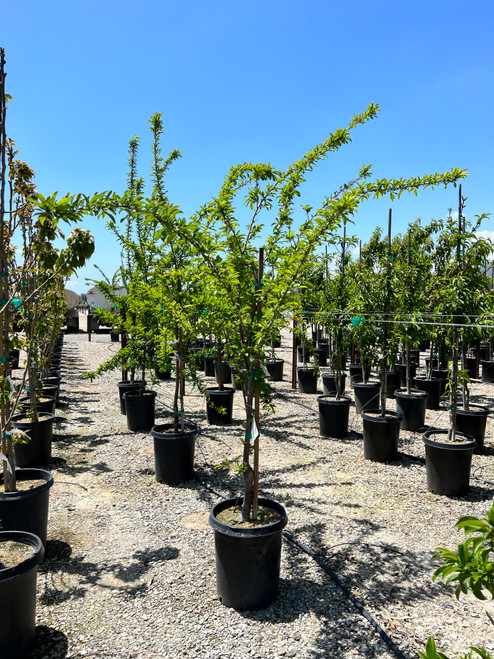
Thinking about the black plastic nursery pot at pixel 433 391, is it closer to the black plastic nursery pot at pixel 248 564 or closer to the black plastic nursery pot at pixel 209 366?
the black plastic nursery pot at pixel 209 366

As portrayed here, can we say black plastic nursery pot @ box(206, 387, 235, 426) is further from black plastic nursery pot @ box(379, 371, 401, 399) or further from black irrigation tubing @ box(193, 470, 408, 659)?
black irrigation tubing @ box(193, 470, 408, 659)

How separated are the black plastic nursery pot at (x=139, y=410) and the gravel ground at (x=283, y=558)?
56 cm

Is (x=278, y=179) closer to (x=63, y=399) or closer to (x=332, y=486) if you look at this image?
(x=332, y=486)

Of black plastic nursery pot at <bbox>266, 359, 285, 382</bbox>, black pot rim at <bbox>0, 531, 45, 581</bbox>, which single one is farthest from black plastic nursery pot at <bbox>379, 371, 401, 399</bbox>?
black pot rim at <bbox>0, 531, 45, 581</bbox>

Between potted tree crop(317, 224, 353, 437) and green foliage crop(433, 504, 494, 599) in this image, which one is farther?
potted tree crop(317, 224, 353, 437)

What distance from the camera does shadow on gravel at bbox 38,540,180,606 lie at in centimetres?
327

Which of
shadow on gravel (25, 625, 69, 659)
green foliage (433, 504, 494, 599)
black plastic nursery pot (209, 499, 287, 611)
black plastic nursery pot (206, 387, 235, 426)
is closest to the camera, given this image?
green foliage (433, 504, 494, 599)

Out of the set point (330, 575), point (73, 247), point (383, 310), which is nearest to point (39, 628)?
point (330, 575)

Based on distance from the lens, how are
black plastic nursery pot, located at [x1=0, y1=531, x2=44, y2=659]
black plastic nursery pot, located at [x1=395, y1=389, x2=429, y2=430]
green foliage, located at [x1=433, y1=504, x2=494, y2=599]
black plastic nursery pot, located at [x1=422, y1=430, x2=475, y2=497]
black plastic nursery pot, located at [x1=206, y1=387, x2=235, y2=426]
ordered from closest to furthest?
1. green foliage, located at [x1=433, y1=504, x2=494, y2=599]
2. black plastic nursery pot, located at [x1=0, y1=531, x2=44, y2=659]
3. black plastic nursery pot, located at [x1=422, y1=430, x2=475, y2=497]
4. black plastic nursery pot, located at [x1=395, y1=389, x2=429, y2=430]
5. black plastic nursery pot, located at [x1=206, y1=387, x2=235, y2=426]

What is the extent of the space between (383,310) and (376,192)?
370cm

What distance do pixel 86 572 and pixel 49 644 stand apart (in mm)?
777

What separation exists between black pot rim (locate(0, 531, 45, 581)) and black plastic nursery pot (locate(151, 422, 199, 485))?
90.3 inches

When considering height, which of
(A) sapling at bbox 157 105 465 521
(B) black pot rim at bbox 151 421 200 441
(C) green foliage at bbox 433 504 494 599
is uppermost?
(A) sapling at bbox 157 105 465 521

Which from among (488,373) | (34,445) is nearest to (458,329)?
(34,445)
